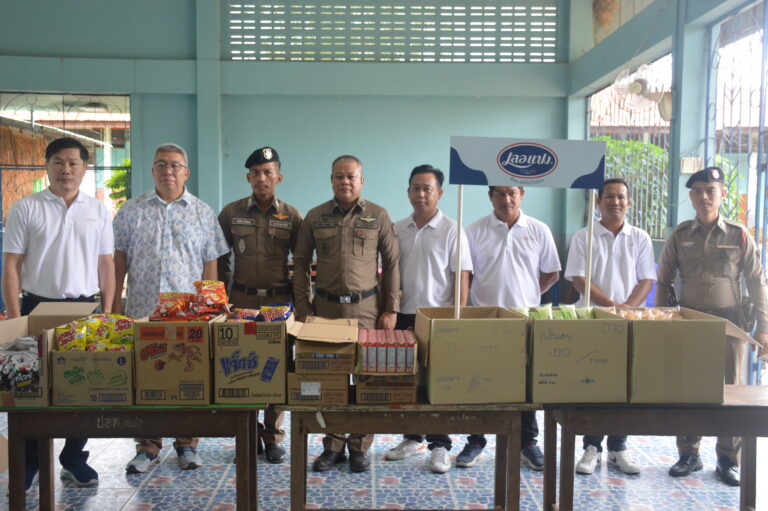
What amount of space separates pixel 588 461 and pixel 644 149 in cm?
332

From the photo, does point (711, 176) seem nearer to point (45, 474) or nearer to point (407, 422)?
point (407, 422)

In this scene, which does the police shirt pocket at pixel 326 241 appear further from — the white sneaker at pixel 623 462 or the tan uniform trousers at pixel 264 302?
the white sneaker at pixel 623 462

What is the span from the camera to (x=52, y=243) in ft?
10.4

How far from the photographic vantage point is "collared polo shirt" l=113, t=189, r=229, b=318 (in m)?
3.27

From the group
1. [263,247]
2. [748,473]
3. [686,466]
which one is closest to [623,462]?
[686,466]

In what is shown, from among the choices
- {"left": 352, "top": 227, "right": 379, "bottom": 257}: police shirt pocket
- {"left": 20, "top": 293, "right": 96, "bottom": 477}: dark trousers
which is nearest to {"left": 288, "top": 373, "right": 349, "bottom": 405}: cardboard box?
{"left": 352, "top": 227, "right": 379, "bottom": 257}: police shirt pocket

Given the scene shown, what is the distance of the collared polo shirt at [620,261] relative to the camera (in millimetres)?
3535

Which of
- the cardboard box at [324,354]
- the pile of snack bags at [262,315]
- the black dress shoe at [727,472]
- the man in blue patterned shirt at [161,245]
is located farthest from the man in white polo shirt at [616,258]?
the man in blue patterned shirt at [161,245]

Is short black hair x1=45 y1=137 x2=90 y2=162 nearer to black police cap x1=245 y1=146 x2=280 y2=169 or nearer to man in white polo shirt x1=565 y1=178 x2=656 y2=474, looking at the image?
black police cap x1=245 y1=146 x2=280 y2=169

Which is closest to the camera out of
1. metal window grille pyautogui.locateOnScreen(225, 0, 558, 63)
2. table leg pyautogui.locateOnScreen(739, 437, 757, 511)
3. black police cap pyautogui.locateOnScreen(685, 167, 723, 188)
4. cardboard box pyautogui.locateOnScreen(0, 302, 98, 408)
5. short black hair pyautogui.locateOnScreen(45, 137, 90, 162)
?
cardboard box pyautogui.locateOnScreen(0, 302, 98, 408)

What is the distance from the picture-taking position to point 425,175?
3.40m

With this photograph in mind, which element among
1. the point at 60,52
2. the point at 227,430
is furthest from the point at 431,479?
the point at 60,52

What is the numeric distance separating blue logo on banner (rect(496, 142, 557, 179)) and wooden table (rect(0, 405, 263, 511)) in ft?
4.48

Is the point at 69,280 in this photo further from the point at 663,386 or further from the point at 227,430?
the point at 663,386
